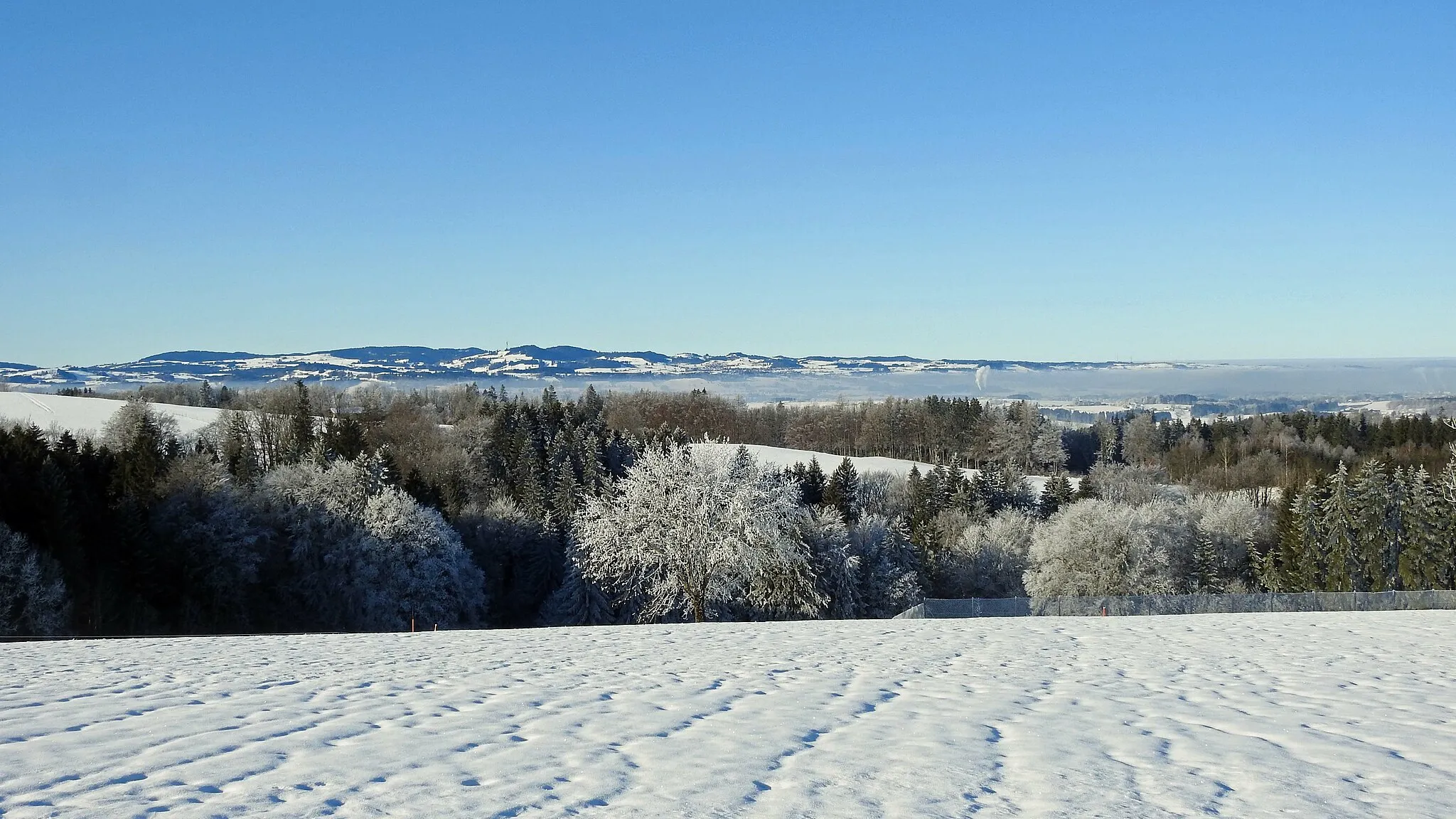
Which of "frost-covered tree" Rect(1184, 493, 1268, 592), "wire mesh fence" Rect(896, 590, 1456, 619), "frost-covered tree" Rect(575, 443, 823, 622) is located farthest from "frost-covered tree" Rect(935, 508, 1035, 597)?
"wire mesh fence" Rect(896, 590, 1456, 619)

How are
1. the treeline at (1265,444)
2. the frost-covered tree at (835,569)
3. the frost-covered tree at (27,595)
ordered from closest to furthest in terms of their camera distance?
the frost-covered tree at (27,595), the frost-covered tree at (835,569), the treeline at (1265,444)

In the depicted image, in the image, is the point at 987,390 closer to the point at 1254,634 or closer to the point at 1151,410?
the point at 1151,410

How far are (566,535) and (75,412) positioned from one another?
77.5 meters

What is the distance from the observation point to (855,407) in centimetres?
16275

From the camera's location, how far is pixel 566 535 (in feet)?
214

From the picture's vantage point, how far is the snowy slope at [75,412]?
346 feet

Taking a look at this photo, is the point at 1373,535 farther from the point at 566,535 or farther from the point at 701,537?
the point at 566,535

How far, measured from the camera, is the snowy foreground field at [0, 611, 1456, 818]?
7.18 m

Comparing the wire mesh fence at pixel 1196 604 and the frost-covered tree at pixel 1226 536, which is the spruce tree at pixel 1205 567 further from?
the wire mesh fence at pixel 1196 604

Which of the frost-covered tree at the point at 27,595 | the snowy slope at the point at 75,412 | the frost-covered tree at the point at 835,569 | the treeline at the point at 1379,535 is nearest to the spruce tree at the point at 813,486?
the frost-covered tree at the point at 835,569

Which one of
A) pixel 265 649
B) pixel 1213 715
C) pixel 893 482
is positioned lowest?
pixel 893 482

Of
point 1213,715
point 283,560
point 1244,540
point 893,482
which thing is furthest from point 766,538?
point 893,482

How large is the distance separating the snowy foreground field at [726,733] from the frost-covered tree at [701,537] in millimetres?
26476

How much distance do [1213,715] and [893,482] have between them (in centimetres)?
9413
